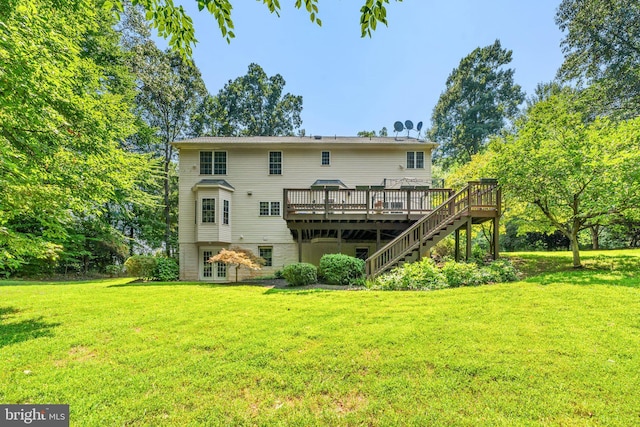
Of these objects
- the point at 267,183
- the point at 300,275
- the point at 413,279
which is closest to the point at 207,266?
the point at 267,183

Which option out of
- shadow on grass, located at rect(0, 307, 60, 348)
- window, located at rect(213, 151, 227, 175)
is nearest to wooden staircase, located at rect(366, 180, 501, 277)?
shadow on grass, located at rect(0, 307, 60, 348)

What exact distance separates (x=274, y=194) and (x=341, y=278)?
23.7 ft

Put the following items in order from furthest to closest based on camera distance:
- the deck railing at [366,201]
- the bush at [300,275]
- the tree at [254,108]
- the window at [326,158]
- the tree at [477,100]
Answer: the tree at [477,100], the tree at [254,108], the window at [326,158], the deck railing at [366,201], the bush at [300,275]

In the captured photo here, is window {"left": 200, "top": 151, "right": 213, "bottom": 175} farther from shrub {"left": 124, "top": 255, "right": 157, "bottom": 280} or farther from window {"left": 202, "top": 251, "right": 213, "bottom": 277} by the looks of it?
shrub {"left": 124, "top": 255, "right": 157, "bottom": 280}

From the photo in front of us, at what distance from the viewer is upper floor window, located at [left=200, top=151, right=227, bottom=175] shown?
1532 centimetres

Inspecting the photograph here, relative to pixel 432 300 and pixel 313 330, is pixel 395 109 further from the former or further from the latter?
pixel 313 330

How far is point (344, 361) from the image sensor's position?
154 inches

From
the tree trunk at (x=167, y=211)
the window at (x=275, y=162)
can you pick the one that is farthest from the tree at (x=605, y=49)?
the tree trunk at (x=167, y=211)

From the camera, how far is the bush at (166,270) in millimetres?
14250

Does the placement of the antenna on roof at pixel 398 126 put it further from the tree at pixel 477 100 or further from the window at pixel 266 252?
the tree at pixel 477 100

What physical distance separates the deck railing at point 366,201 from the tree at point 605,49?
1554 centimetres

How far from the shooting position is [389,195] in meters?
12.5

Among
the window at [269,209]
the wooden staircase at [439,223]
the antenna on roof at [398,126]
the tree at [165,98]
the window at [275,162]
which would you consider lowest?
the wooden staircase at [439,223]

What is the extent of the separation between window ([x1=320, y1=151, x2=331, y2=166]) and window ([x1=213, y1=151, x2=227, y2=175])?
5.30m
